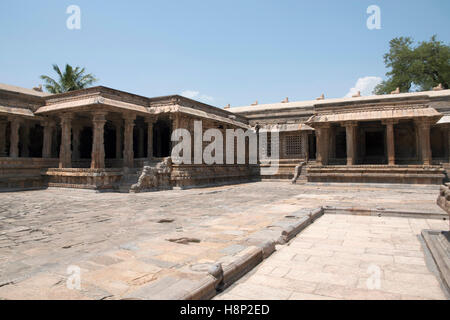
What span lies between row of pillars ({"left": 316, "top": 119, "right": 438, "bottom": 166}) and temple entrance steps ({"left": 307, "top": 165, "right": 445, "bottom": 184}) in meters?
0.62

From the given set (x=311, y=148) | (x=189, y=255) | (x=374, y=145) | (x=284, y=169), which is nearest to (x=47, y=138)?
(x=284, y=169)

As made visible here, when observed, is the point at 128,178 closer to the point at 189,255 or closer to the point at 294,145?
the point at 189,255

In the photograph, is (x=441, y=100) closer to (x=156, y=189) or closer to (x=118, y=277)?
(x=156, y=189)

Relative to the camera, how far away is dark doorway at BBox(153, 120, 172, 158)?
76.3ft

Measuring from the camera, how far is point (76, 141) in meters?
21.1

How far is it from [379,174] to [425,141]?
11.7 feet

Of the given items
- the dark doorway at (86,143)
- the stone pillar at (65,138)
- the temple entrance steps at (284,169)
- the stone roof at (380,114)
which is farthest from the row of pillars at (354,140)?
the dark doorway at (86,143)

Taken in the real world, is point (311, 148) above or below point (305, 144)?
below

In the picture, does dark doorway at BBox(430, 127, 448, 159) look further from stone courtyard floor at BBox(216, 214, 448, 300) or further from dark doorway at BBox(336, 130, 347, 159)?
stone courtyard floor at BBox(216, 214, 448, 300)

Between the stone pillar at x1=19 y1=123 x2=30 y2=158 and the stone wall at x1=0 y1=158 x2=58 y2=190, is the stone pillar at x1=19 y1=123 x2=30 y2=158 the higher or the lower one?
the higher one

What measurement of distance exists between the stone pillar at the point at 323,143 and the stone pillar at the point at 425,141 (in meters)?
5.75

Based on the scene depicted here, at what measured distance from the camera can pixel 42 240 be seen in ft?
18.9

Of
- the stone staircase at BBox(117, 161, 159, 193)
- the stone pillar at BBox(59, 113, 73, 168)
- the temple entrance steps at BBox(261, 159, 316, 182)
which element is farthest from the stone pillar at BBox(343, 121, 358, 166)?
the stone pillar at BBox(59, 113, 73, 168)
